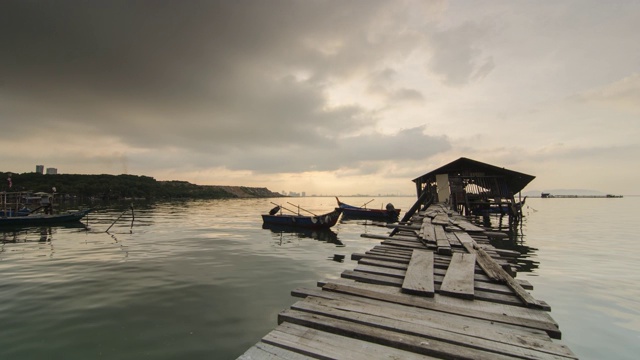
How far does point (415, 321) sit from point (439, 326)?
0.91ft

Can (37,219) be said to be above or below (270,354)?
below

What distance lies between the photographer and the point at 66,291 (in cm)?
931

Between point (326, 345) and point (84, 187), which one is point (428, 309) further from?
point (84, 187)

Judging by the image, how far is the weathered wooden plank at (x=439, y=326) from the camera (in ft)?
9.64

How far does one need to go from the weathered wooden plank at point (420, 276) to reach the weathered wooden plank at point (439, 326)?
1.80 feet

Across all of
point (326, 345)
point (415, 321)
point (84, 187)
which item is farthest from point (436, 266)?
point (84, 187)

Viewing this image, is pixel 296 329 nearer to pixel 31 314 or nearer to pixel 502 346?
pixel 502 346

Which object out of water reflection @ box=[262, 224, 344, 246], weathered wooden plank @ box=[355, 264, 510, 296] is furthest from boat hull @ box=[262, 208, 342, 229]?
weathered wooden plank @ box=[355, 264, 510, 296]

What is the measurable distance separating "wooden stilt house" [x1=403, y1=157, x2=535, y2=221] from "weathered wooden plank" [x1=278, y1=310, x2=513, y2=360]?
25235 millimetres

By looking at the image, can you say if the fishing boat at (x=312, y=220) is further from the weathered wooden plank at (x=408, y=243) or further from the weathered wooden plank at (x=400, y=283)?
the weathered wooden plank at (x=400, y=283)

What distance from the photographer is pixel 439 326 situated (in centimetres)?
339

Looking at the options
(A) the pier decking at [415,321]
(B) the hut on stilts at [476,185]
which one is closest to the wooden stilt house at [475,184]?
(B) the hut on stilts at [476,185]

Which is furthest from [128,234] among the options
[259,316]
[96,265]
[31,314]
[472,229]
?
[472,229]

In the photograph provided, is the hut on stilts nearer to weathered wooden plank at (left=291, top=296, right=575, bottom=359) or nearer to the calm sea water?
the calm sea water
